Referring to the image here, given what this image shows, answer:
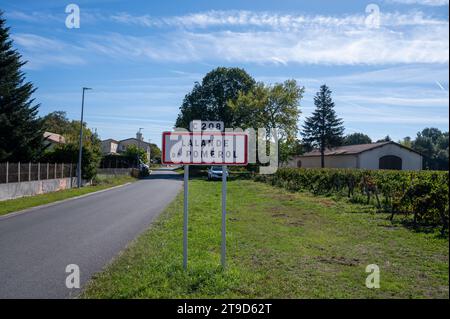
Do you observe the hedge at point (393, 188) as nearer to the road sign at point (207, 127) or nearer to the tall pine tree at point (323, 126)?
the road sign at point (207, 127)

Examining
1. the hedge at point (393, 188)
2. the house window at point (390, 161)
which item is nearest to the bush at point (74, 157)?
the hedge at point (393, 188)

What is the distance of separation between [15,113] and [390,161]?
4294 centimetres

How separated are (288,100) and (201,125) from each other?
4651 centimetres

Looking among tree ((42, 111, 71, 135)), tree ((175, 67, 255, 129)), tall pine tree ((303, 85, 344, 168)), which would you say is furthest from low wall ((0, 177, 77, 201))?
tree ((42, 111, 71, 135))

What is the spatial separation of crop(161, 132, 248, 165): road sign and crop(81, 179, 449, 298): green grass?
5.78 ft

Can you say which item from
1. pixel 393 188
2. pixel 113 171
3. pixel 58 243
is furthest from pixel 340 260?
pixel 113 171

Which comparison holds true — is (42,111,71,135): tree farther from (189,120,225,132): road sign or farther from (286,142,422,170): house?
(189,120,225,132): road sign

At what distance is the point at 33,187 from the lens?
75.7ft

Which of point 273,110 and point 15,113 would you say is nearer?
point 15,113

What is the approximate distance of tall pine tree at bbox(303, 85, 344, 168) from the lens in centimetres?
6712

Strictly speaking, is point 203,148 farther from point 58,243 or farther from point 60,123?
point 60,123

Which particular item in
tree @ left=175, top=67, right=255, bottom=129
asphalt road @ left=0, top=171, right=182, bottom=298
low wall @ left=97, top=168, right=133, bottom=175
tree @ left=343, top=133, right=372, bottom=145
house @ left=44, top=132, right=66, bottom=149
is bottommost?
asphalt road @ left=0, top=171, right=182, bottom=298
